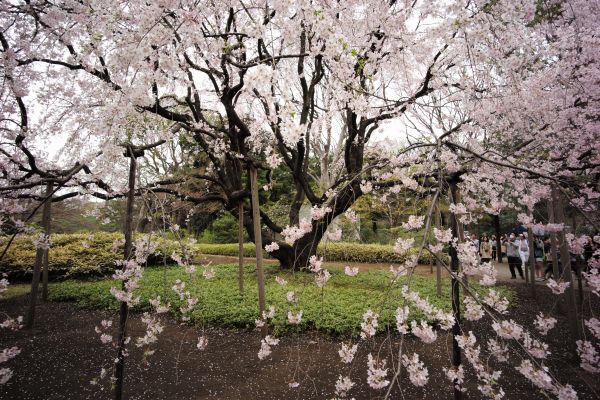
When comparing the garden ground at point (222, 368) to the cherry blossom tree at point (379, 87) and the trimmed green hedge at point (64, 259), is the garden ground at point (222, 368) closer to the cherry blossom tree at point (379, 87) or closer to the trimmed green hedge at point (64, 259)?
the cherry blossom tree at point (379, 87)

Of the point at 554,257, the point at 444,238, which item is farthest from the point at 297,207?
the point at 444,238

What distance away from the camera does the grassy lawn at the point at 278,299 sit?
563cm

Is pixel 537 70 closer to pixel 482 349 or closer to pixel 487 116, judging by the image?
pixel 487 116

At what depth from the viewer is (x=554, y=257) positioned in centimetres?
602

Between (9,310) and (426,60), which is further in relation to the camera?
(9,310)

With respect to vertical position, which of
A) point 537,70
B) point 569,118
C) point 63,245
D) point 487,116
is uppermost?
point 537,70

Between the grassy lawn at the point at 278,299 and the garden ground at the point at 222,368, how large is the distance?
31cm

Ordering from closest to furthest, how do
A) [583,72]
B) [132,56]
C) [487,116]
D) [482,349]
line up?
1. [132,56]
2. [583,72]
3. [482,349]
4. [487,116]

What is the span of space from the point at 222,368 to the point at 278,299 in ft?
8.49

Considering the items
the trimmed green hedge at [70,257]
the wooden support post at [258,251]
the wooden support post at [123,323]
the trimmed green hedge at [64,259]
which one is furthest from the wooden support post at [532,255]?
the trimmed green hedge at [64,259]

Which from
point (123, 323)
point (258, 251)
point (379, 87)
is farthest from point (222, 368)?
point (379, 87)

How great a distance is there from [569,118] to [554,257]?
255cm

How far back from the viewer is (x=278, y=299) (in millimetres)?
6855

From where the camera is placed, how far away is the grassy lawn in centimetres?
563
